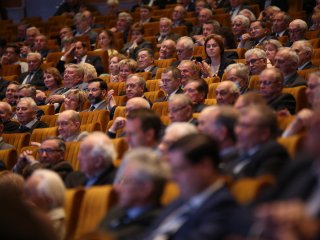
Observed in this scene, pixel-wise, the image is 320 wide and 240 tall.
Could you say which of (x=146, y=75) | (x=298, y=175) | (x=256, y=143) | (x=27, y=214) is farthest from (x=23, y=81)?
(x=27, y=214)

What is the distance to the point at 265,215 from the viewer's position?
1.54 meters

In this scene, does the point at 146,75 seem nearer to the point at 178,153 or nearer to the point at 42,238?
the point at 178,153

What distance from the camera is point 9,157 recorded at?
3.67 m

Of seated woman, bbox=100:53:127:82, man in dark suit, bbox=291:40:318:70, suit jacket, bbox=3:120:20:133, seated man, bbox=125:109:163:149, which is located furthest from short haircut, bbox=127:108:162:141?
seated woman, bbox=100:53:127:82

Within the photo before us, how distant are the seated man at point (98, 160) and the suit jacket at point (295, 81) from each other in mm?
1259

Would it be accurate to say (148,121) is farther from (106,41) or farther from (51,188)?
(106,41)

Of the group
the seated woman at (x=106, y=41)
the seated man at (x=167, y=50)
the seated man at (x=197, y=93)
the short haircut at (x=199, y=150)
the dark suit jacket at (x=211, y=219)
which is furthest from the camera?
the seated woman at (x=106, y=41)

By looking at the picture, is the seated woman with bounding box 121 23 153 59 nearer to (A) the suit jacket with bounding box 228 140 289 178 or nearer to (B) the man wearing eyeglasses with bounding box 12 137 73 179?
(B) the man wearing eyeglasses with bounding box 12 137 73 179

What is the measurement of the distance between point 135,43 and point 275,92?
2.54 metres

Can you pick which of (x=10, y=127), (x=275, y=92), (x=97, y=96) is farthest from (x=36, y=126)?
(x=275, y=92)

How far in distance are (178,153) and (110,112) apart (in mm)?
2273

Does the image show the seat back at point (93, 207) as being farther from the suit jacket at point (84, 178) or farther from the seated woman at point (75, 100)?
the seated woman at point (75, 100)

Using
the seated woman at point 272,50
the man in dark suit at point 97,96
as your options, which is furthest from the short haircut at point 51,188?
the seated woman at point 272,50

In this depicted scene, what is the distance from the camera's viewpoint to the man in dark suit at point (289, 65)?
3.66m
